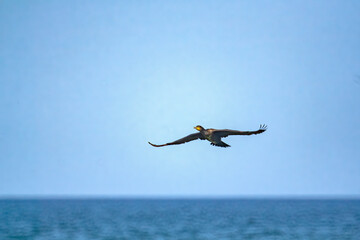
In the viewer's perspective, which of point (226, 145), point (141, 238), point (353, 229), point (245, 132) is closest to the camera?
point (245, 132)

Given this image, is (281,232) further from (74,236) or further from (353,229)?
(74,236)

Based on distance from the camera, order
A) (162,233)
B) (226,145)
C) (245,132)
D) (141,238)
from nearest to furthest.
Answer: (245,132) → (226,145) → (141,238) → (162,233)

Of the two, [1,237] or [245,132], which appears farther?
[1,237]

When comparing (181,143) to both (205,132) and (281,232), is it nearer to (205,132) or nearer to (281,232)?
(205,132)

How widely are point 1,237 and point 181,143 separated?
5500cm

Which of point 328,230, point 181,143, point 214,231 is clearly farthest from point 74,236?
point 181,143

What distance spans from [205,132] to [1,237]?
2208 inches

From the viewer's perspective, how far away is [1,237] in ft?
242

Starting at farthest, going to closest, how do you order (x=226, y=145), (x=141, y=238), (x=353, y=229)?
(x=353, y=229) → (x=141, y=238) → (x=226, y=145)

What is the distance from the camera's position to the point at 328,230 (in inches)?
3305

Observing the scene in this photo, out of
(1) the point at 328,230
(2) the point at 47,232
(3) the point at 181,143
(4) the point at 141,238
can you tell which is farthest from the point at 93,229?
(3) the point at 181,143

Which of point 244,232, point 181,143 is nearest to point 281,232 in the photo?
point 244,232

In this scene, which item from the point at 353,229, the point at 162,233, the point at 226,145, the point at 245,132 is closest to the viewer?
the point at 245,132

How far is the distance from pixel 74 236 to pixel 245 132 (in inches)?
2236
